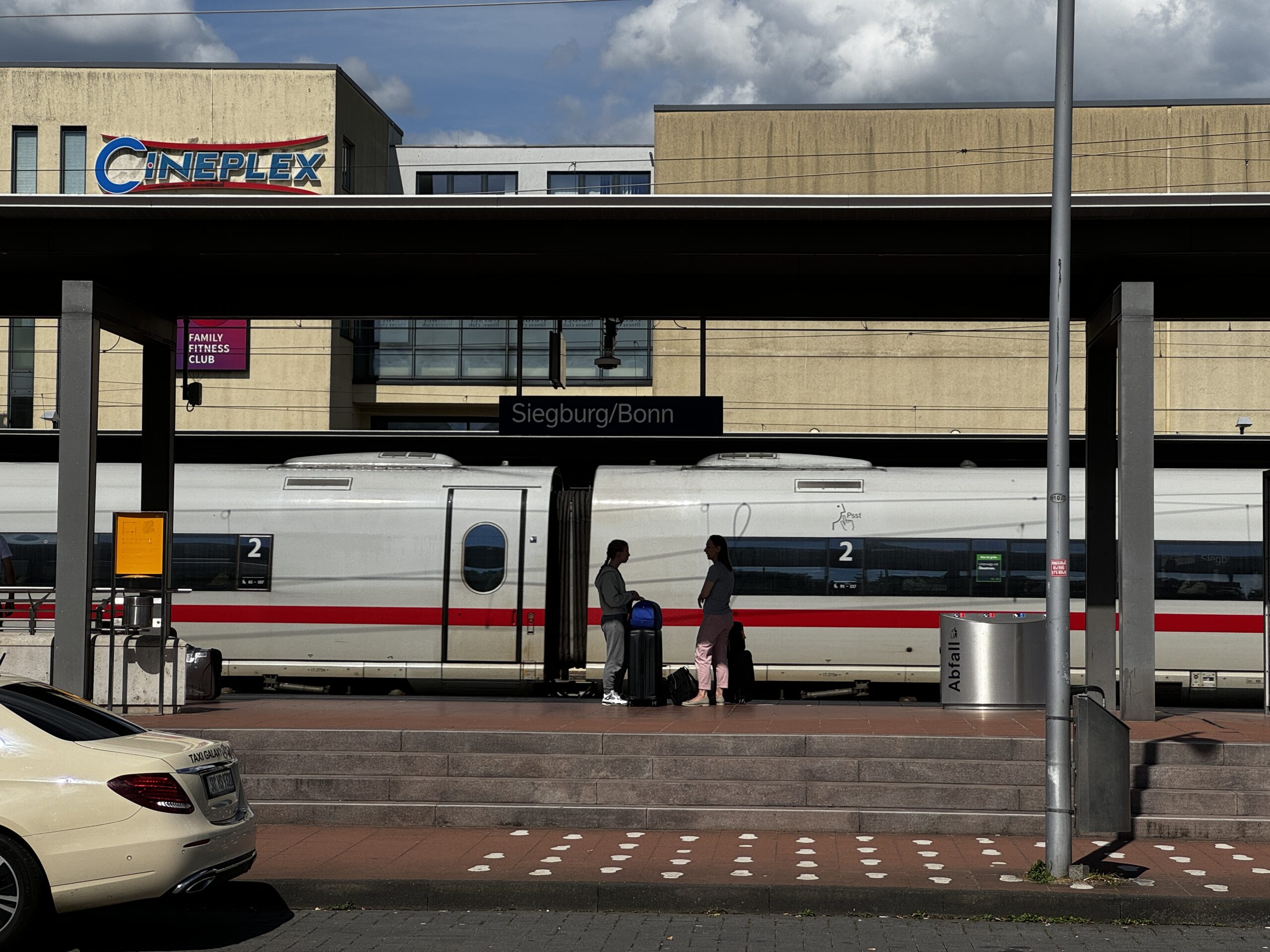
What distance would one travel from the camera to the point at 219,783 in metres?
7.83

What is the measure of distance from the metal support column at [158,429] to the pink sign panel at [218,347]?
2107cm

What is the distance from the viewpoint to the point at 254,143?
36.6 m

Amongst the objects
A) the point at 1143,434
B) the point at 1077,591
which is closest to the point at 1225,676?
the point at 1077,591

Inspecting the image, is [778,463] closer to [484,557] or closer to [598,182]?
[484,557]

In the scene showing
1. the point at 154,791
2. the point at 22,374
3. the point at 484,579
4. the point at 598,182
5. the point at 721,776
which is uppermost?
the point at 598,182

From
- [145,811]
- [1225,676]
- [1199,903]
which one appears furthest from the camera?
[1225,676]

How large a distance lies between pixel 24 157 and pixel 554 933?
34.6m

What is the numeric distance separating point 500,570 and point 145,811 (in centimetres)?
1199

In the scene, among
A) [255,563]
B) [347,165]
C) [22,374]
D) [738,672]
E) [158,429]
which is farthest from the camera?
[347,165]

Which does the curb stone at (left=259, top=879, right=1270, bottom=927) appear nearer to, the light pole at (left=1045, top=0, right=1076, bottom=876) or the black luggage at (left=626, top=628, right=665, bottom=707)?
the light pole at (left=1045, top=0, right=1076, bottom=876)

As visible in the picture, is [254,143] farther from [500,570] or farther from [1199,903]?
[1199,903]

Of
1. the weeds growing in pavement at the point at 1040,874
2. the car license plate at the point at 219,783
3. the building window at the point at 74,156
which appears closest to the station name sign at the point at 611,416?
the weeds growing in pavement at the point at 1040,874

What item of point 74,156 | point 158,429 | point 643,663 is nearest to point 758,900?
point 643,663

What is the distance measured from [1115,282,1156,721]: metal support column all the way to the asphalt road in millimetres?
4977
